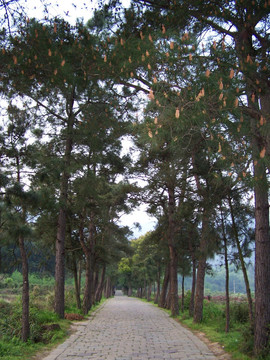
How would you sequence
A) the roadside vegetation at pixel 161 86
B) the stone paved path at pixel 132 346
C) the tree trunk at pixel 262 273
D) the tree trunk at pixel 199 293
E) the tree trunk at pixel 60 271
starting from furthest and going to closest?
1. the tree trunk at pixel 60 271
2. the tree trunk at pixel 199 293
3. the stone paved path at pixel 132 346
4. the tree trunk at pixel 262 273
5. the roadside vegetation at pixel 161 86

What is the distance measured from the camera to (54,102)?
39.0 feet

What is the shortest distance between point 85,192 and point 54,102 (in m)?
3.35

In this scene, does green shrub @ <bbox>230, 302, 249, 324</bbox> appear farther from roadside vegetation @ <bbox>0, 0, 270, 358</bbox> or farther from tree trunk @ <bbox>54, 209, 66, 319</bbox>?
tree trunk @ <bbox>54, 209, 66, 319</bbox>

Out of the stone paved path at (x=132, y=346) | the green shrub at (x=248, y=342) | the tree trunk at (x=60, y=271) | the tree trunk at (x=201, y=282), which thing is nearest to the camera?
the green shrub at (x=248, y=342)

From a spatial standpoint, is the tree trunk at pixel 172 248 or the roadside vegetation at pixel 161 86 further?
the tree trunk at pixel 172 248

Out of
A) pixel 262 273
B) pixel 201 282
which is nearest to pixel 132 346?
pixel 262 273

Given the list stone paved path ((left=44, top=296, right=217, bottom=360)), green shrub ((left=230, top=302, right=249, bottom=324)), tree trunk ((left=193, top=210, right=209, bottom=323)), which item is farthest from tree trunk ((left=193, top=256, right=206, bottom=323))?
→ stone paved path ((left=44, top=296, right=217, bottom=360))

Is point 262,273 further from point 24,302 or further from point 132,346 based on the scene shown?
point 24,302

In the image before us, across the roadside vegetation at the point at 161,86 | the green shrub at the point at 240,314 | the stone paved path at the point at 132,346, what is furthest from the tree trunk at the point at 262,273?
the green shrub at the point at 240,314

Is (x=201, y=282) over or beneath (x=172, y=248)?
beneath

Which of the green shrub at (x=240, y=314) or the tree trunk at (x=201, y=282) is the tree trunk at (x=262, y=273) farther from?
the green shrub at (x=240, y=314)

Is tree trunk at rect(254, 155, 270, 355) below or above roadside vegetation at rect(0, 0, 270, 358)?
below

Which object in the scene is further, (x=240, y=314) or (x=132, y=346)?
(x=240, y=314)

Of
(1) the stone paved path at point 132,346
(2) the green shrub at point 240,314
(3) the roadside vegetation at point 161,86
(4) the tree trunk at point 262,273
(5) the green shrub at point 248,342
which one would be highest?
(3) the roadside vegetation at point 161,86
